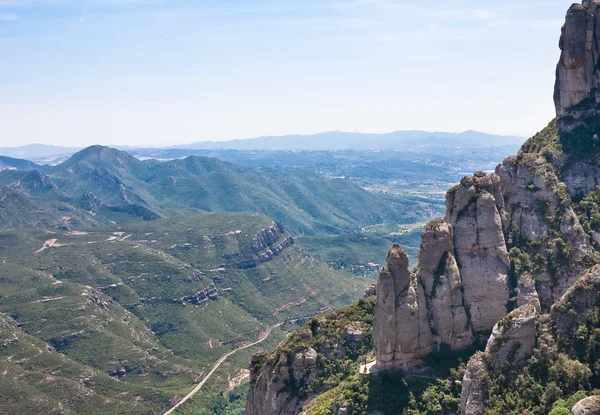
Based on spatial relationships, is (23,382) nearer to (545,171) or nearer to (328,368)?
(328,368)

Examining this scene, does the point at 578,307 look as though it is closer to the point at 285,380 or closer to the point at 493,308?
the point at 493,308

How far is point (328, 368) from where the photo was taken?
86.1 metres

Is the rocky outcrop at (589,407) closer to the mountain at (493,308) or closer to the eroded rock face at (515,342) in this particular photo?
the mountain at (493,308)

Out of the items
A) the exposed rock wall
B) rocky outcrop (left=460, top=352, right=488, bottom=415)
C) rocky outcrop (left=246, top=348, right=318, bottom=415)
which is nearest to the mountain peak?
the exposed rock wall

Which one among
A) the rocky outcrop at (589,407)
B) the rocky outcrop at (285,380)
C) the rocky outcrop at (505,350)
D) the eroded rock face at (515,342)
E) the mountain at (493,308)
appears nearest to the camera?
the rocky outcrop at (589,407)

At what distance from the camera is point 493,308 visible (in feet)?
237

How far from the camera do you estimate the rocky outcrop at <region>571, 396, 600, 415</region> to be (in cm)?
4276

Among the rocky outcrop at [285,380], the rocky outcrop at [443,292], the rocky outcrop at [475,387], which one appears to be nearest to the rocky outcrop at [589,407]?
the rocky outcrop at [475,387]

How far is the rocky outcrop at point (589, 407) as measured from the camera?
4276cm

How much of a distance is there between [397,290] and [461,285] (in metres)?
7.94

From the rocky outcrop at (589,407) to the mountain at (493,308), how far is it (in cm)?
597

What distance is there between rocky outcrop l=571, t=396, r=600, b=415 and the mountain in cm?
597

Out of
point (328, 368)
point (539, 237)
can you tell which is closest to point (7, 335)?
point (328, 368)

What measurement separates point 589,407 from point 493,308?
29350 millimetres
